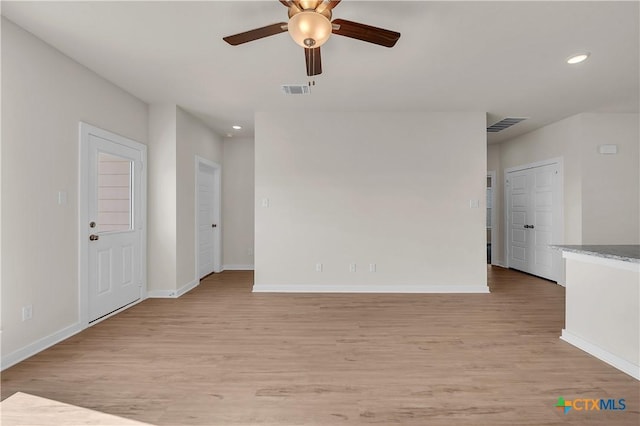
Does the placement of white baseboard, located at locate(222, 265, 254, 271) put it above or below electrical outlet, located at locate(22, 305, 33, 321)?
below

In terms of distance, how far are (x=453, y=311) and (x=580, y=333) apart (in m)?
1.23

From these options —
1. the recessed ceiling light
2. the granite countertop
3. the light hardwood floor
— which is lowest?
the light hardwood floor

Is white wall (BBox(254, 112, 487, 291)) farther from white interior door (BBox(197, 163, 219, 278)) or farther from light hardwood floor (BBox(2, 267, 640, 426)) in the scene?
white interior door (BBox(197, 163, 219, 278))

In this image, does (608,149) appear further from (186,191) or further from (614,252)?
(186,191)

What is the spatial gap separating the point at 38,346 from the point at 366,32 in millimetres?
3665

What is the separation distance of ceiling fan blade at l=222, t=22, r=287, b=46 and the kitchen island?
2.95 m

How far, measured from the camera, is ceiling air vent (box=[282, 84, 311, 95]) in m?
3.61

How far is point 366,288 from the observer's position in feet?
15.1

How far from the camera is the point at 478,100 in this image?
4.08m

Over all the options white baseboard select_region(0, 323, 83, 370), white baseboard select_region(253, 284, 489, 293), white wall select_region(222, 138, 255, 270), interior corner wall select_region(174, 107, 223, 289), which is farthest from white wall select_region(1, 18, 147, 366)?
white wall select_region(222, 138, 255, 270)

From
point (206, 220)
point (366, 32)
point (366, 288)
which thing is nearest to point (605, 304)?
point (366, 288)

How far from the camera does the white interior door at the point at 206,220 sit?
5.46 meters

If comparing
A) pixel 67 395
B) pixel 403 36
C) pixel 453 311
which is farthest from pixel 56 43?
pixel 453 311

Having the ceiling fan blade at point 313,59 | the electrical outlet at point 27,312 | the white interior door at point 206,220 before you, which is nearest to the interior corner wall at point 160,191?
the white interior door at point 206,220
